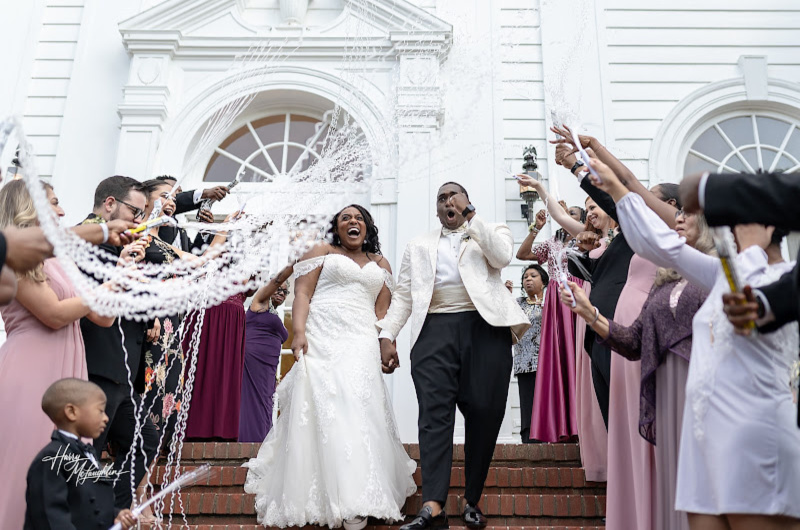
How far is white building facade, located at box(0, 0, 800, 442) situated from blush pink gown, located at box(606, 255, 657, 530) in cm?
462

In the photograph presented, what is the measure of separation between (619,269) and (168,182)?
290 cm

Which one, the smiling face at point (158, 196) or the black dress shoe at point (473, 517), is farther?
the smiling face at point (158, 196)

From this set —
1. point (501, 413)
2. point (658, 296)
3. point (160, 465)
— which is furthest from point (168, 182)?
point (658, 296)

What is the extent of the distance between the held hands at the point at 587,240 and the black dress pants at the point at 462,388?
692 millimetres

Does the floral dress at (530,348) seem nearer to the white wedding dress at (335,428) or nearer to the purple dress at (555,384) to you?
→ the purple dress at (555,384)

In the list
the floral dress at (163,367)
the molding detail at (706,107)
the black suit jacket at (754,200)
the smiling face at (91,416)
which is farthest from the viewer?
the molding detail at (706,107)

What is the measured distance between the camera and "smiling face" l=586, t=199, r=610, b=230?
4.96m

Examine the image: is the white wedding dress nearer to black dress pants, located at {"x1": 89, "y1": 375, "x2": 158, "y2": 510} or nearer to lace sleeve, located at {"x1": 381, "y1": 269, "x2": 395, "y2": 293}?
lace sleeve, located at {"x1": 381, "y1": 269, "x2": 395, "y2": 293}

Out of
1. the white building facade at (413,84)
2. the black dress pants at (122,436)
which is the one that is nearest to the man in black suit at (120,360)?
the black dress pants at (122,436)

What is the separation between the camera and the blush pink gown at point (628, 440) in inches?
144

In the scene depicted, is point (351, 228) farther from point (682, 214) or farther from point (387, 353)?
point (682, 214)

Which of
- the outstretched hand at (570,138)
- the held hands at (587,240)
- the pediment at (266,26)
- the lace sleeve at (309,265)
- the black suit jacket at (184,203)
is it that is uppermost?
the pediment at (266,26)

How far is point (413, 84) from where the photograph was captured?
29.7 feet

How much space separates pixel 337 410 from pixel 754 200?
9.89 feet
